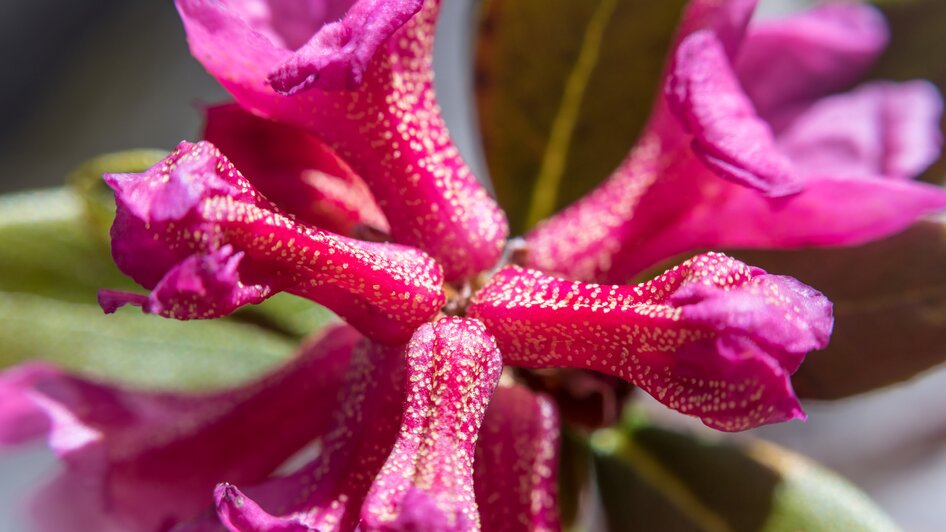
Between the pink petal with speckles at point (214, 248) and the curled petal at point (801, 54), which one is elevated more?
the pink petal with speckles at point (214, 248)

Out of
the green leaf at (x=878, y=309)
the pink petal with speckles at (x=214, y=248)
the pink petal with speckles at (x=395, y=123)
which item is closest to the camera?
the pink petal with speckles at (x=214, y=248)

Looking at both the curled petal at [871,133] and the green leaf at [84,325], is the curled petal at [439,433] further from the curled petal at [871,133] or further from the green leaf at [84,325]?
the green leaf at [84,325]

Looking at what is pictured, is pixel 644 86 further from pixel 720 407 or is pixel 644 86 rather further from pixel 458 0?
pixel 458 0

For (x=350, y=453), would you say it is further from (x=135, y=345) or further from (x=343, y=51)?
(x=135, y=345)

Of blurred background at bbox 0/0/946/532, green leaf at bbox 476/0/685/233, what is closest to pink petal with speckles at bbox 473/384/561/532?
green leaf at bbox 476/0/685/233

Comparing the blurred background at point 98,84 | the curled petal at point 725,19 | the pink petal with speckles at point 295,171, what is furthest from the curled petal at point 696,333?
the blurred background at point 98,84

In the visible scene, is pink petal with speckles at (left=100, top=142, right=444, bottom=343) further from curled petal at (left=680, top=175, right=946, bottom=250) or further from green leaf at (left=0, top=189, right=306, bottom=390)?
green leaf at (left=0, top=189, right=306, bottom=390)
